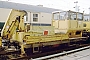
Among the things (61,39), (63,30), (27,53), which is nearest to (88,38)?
(63,30)

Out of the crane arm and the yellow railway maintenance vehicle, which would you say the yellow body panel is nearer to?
the yellow railway maintenance vehicle

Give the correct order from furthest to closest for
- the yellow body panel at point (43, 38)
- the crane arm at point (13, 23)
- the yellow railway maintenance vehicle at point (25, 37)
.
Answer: the crane arm at point (13, 23) → the yellow railway maintenance vehicle at point (25, 37) → the yellow body panel at point (43, 38)

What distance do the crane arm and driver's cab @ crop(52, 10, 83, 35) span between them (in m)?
3.49

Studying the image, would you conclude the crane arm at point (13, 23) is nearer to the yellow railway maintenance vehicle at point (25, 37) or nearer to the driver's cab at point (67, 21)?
the yellow railway maintenance vehicle at point (25, 37)

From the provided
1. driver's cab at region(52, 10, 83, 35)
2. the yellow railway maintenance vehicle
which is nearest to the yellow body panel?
the yellow railway maintenance vehicle

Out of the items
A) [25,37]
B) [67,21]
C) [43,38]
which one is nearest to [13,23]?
[25,37]

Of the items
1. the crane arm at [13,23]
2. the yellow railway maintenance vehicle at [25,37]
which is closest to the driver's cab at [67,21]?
the yellow railway maintenance vehicle at [25,37]

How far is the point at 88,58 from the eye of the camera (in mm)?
6191

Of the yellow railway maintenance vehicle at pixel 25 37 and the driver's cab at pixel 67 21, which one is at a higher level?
the driver's cab at pixel 67 21

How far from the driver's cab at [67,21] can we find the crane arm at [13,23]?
137 inches

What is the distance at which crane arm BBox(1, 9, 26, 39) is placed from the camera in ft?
27.6

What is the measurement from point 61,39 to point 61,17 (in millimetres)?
2167

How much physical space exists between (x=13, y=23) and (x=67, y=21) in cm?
405

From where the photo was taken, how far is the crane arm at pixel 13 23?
27.6 ft
